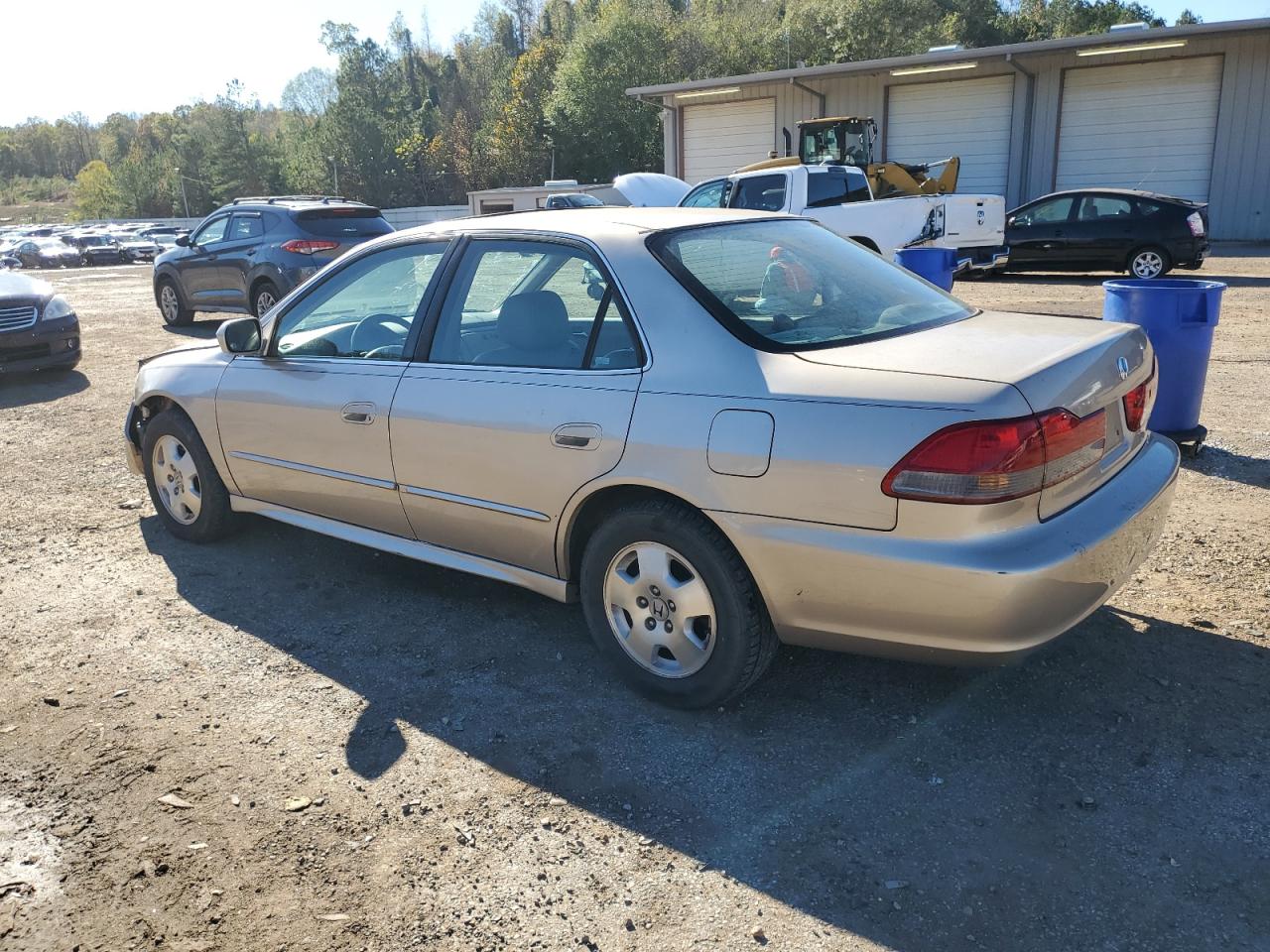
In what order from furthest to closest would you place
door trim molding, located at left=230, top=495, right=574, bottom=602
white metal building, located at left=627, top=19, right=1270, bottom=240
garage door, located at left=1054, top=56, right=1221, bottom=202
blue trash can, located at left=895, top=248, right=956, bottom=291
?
garage door, located at left=1054, top=56, right=1221, bottom=202 < white metal building, located at left=627, top=19, right=1270, bottom=240 < blue trash can, located at left=895, top=248, right=956, bottom=291 < door trim molding, located at left=230, top=495, right=574, bottom=602

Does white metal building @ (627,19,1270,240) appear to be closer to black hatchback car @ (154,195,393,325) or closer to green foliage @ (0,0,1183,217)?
black hatchback car @ (154,195,393,325)

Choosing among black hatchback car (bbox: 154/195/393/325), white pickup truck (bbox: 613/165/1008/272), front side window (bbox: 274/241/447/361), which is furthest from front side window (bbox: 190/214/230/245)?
front side window (bbox: 274/241/447/361)

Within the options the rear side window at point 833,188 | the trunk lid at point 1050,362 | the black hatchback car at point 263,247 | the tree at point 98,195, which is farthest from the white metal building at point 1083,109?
the tree at point 98,195

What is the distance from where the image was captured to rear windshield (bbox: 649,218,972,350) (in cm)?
328

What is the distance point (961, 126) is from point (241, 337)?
26772 millimetres

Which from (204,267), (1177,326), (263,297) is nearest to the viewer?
(1177,326)

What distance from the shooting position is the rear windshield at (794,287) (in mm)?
3277

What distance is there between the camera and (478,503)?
147 inches

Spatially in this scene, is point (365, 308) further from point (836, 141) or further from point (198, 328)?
point (836, 141)

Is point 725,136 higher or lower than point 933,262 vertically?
higher

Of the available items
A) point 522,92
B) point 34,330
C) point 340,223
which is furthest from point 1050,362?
point 522,92

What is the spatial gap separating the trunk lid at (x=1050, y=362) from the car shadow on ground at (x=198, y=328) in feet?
38.7

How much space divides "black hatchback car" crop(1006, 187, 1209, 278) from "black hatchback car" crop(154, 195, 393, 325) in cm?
1144

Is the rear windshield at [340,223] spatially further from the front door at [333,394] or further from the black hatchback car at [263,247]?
the front door at [333,394]
